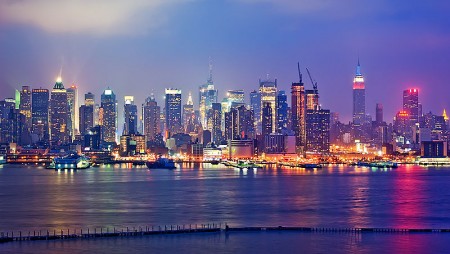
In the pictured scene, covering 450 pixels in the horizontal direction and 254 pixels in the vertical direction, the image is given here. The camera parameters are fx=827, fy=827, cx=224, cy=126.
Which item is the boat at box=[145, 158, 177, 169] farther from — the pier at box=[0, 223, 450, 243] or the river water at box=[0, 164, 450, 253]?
the pier at box=[0, 223, 450, 243]

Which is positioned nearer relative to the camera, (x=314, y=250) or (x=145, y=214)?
(x=314, y=250)

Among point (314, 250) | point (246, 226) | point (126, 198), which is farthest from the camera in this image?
point (126, 198)

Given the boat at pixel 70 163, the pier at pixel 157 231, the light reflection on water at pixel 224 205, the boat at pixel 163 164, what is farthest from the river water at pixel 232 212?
the boat at pixel 163 164

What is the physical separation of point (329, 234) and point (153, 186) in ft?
159

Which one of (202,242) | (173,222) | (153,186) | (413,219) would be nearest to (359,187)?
(153,186)

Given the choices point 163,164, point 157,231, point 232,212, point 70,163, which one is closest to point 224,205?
point 232,212

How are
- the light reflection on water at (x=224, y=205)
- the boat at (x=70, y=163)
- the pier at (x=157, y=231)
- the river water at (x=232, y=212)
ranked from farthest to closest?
the boat at (x=70, y=163)
the light reflection on water at (x=224, y=205)
the pier at (x=157, y=231)
the river water at (x=232, y=212)

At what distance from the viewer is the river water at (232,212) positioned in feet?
134

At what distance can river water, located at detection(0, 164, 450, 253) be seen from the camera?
134ft

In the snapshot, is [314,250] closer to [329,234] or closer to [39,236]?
[329,234]

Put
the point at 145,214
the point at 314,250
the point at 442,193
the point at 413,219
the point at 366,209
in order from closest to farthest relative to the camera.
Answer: the point at 314,250, the point at 413,219, the point at 145,214, the point at 366,209, the point at 442,193

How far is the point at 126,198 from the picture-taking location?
235ft

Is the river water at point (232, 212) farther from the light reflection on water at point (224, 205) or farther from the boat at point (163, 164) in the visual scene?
the boat at point (163, 164)

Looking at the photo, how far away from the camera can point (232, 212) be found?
5784 centimetres
